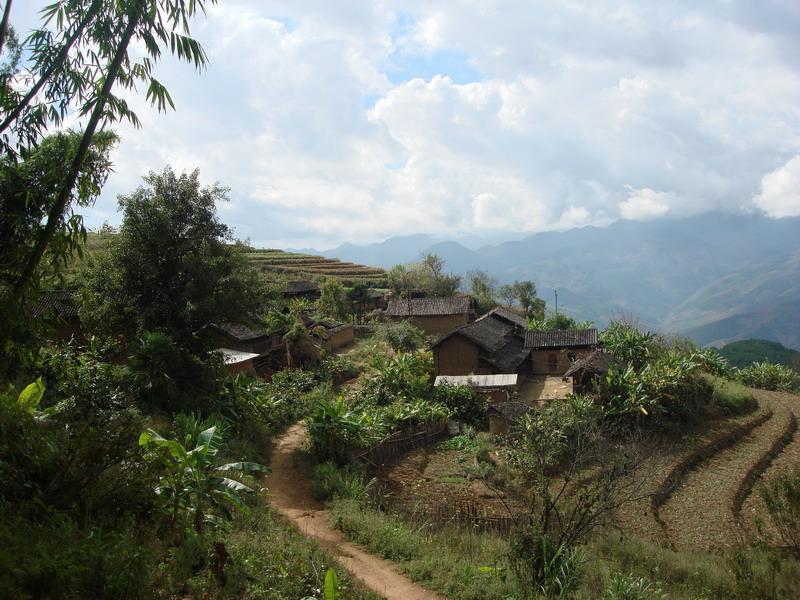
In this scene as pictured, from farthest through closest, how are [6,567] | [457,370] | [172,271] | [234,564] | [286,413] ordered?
1. [457,370]
2. [286,413]
3. [172,271]
4. [234,564]
5. [6,567]

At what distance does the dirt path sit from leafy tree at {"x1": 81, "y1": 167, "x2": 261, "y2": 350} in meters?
4.38

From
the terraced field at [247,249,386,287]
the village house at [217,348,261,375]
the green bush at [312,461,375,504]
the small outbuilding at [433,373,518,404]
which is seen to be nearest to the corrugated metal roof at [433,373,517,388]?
the small outbuilding at [433,373,518,404]

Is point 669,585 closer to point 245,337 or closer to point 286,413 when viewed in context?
point 286,413

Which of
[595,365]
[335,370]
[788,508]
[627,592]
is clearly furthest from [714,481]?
[335,370]

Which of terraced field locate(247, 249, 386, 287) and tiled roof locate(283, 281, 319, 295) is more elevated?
terraced field locate(247, 249, 386, 287)

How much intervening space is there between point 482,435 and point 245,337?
45.9 ft

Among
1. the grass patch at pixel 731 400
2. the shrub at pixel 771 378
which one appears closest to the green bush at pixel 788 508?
the grass patch at pixel 731 400

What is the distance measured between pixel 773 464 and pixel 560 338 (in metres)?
14.0

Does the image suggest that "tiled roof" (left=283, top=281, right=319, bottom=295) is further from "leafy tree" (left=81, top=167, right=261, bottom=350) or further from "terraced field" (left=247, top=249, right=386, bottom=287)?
"leafy tree" (left=81, top=167, right=261, bottom=350)

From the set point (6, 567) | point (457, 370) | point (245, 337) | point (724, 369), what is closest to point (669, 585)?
point (6, 567)

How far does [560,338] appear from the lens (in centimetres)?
3312

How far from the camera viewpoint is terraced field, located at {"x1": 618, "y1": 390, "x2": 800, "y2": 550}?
1434 centimetres

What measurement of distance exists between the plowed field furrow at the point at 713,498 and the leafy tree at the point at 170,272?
13.6 m

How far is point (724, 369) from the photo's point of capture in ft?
114
